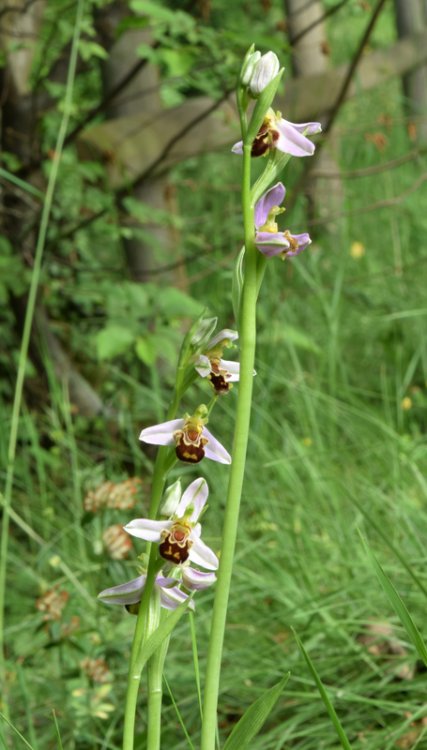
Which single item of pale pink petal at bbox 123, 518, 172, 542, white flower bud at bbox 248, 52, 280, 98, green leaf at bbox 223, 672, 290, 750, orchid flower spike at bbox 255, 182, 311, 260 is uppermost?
white flower bud at bbox 248, 52, 280, 98

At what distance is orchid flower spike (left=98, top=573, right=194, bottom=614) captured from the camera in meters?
0.75

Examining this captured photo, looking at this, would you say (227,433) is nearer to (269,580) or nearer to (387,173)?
(269,580)

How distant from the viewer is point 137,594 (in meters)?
0.76

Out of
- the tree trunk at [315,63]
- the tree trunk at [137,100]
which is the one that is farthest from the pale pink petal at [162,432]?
the tree trunk at [315,63]

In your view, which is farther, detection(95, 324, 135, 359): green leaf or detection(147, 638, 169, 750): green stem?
detection(95, 324, 135, 359): green leaf

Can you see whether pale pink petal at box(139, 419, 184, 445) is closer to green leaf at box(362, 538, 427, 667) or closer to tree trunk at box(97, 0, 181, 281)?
green leaf at box(362, 538, 427, 667)

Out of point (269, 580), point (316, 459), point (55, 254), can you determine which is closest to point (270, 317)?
point (316, 459)

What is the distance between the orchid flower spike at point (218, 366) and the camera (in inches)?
29.0

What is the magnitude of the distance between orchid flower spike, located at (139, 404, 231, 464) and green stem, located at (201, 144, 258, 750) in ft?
0.10

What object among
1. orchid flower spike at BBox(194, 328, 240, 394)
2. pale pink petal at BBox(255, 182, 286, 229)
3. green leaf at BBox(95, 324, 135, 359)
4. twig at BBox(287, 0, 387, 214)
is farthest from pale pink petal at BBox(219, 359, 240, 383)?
twig at BBox(287, 0, 387, 214)

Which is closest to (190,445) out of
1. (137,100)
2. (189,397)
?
(189,397)

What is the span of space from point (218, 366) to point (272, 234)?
108 mm

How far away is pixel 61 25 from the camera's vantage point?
2434 millimetres

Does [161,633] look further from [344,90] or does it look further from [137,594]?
[344,90]
